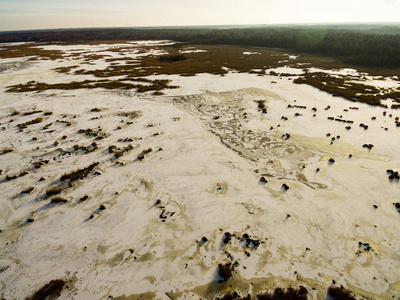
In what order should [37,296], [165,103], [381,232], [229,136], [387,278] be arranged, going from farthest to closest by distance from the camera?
[165,103], [229,136], [381,232], [387,278], [37,296]

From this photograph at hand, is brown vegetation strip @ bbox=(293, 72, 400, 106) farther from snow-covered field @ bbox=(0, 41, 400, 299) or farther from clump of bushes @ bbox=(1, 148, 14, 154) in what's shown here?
clump of bushes @ bbox=(1, 148, 14, 154)

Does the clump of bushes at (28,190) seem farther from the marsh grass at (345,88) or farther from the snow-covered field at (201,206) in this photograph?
the marsh grass at (345,88)

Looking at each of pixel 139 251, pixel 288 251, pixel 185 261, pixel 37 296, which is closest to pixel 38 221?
pixel 37 296

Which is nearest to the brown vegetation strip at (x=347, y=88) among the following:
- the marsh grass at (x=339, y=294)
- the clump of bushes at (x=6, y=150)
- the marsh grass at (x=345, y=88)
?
the marsh grass at (x=345, y=88)

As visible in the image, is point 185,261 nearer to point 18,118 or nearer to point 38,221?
point 38,221

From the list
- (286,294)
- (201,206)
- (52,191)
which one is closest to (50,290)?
(52,191)

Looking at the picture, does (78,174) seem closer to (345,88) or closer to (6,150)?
(6,150)

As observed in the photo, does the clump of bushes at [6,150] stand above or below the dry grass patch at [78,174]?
above

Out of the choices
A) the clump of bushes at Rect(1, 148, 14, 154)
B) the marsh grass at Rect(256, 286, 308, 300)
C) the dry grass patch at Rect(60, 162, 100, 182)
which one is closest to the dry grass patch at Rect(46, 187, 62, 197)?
the dry grass patch at Rect(60, 162, 100, 182)
